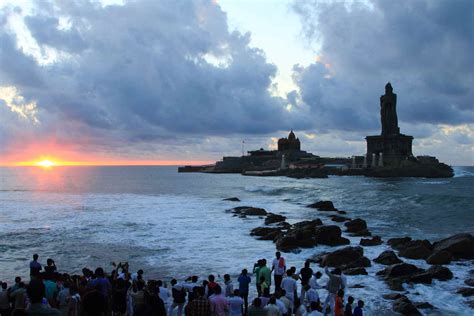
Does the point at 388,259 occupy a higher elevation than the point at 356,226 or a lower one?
lower

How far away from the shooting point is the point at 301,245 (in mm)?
23484

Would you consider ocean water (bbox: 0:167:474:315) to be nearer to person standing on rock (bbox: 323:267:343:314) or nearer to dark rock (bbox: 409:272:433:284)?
dark rock (bbox: 409:272:433:284)

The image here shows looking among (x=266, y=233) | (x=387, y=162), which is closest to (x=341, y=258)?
(x=266, y=233)

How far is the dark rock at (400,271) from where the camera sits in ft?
56.5

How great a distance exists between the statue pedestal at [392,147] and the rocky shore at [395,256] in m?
114

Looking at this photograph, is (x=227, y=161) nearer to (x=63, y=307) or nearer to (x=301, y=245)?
(x=301, y=245)

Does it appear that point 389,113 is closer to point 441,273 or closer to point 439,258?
point 439,258

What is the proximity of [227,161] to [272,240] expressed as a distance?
533ft

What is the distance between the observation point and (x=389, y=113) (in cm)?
13962

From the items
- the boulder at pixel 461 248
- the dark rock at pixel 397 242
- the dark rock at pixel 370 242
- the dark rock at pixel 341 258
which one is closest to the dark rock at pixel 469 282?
the boulder at pixel 461 248

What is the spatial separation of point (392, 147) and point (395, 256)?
125581 millimetres

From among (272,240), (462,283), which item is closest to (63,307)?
(462,283)


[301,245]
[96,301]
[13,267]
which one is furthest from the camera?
[301,245]

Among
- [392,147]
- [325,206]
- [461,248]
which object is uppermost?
[392,147]
